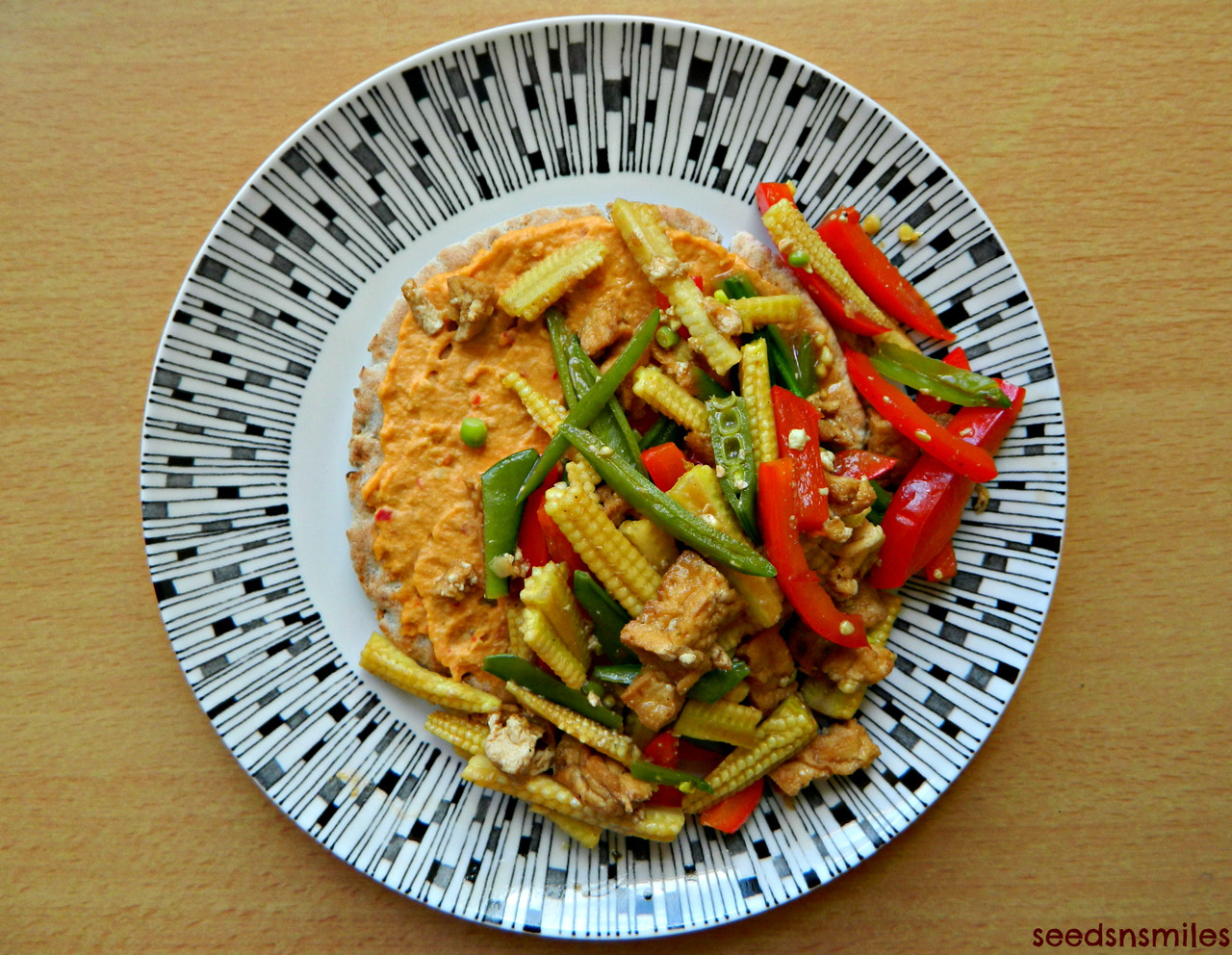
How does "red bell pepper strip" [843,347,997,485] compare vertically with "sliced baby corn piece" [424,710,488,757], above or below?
above

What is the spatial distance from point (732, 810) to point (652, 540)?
4.59 feet

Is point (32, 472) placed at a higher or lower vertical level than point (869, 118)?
lower

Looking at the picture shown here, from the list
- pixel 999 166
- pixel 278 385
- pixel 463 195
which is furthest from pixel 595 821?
pixel 999 166

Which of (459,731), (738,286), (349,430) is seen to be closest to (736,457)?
(738,286)

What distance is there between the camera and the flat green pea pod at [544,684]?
9.81 ft

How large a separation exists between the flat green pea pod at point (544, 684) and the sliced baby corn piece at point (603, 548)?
0.51 m

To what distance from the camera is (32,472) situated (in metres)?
3.44

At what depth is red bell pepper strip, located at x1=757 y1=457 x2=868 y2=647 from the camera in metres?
2.82

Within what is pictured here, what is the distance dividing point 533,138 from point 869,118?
164 cm

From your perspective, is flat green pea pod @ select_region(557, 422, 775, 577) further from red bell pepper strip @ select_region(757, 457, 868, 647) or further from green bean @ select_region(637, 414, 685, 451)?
green bean @ select_region(637, 414, 685, 451)

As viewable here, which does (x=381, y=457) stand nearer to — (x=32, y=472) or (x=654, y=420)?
(x=654, y=420)

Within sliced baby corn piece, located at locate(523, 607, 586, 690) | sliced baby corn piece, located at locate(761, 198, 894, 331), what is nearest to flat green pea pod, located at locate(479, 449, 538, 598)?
sliced baby corn piece, located at locate(523, 607, 586, 690)

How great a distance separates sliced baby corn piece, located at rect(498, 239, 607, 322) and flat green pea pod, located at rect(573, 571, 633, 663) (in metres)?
1.24

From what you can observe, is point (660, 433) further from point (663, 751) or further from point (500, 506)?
point (663, 751)
